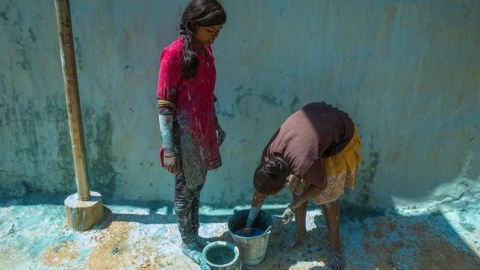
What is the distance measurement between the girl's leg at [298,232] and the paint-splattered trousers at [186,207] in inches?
25.3

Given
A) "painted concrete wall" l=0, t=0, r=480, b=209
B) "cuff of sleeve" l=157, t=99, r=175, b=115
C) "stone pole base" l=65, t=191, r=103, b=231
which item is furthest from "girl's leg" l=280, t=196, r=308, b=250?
"stone pole base" l=65, t=191, r=103, b=231

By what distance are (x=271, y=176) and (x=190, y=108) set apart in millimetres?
595

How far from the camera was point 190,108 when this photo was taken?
2.37 m

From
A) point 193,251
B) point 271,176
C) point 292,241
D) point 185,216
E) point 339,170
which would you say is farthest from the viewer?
point 292,241

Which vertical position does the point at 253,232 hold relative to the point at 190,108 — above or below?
below

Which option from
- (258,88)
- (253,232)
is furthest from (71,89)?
(253,232)

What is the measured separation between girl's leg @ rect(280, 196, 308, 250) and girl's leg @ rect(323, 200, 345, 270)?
0.19 metres

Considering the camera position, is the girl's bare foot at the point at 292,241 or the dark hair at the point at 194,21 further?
the girl's bare foot at the point at 292,241

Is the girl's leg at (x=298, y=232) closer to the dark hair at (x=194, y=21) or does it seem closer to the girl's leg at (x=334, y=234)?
the girl's leg at (x=334, y=234)

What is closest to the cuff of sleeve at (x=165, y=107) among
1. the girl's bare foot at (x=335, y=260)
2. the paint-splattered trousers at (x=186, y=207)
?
the paint-splattered trousers at (x=186, y=207)

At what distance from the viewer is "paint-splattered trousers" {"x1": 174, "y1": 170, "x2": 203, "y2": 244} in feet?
8.52

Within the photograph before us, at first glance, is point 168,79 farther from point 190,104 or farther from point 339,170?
point 339,170

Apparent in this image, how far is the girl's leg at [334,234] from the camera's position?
2781 mm

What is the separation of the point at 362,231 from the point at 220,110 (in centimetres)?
138
